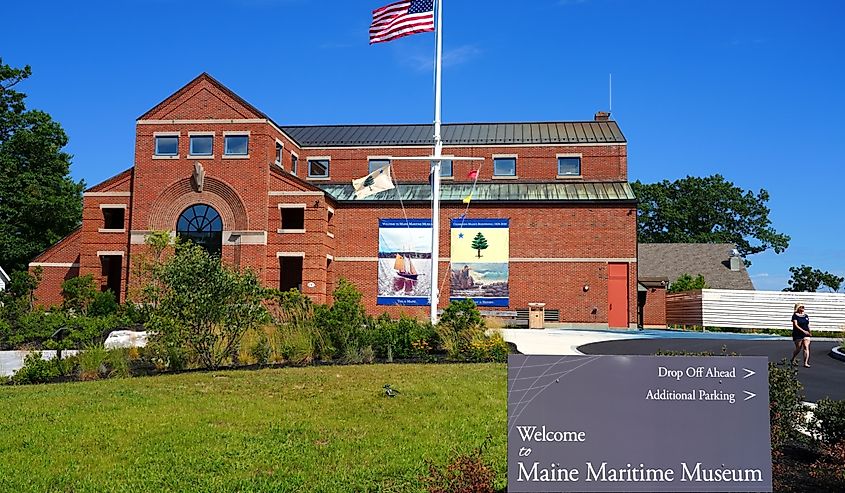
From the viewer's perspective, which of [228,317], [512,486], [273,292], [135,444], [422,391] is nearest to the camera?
[512,486]

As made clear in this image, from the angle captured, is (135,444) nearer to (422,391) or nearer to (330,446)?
(330,446)

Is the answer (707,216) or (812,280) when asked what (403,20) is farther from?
(707,216)

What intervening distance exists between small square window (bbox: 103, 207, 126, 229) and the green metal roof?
11078mm

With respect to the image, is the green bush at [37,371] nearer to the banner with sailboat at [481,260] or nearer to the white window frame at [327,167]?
the banner with sailboat at [481,260]

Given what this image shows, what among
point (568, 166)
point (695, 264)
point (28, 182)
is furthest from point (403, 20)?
point (695, 264)

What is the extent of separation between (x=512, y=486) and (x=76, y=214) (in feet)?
170

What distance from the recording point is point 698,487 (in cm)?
440

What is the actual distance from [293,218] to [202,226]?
456 centimetres

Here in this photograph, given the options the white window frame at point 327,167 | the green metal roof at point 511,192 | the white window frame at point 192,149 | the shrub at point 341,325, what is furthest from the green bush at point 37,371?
the white window frame at point 327,167

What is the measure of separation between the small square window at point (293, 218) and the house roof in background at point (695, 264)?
27.6 m

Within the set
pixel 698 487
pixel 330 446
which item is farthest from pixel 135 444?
pixel 698 487

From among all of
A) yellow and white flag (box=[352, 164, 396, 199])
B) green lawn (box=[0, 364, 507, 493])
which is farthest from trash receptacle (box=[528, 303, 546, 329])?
green lawn (box=[0, 364, 507, 493])

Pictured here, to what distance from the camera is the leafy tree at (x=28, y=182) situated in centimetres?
4706

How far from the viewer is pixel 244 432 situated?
838 centimetres
